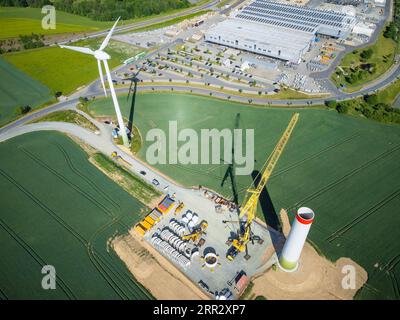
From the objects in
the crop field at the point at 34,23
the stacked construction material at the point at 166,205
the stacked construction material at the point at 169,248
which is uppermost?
the crop field at the point at 34,23

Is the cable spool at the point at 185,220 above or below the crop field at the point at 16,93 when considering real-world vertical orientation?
below

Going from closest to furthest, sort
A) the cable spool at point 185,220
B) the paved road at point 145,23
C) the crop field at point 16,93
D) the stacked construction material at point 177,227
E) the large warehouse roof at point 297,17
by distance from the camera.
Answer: the stacked construction material at point 177,227
the cable spool at point 185,220
the crop field at point 16,93
the large warehouse roof at point 297,17
the paved road at point 145,23

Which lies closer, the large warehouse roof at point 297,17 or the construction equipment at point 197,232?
the construction equipment at point 197,232

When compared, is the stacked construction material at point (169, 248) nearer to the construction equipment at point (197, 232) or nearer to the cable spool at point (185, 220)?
the construction equipment at point (197, 232)

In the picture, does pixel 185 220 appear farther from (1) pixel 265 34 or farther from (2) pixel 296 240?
(1) pixel 265 34

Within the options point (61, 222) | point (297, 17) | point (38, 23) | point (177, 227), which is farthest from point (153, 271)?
point (38, 23)

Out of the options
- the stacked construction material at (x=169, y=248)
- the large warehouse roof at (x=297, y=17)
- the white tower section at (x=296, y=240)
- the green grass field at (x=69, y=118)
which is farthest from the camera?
the large warehouse roof at (x=297, y=17)

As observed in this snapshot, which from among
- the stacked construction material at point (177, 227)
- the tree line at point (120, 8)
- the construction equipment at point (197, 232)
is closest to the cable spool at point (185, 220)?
the stacked construction material at point (177, 227)
